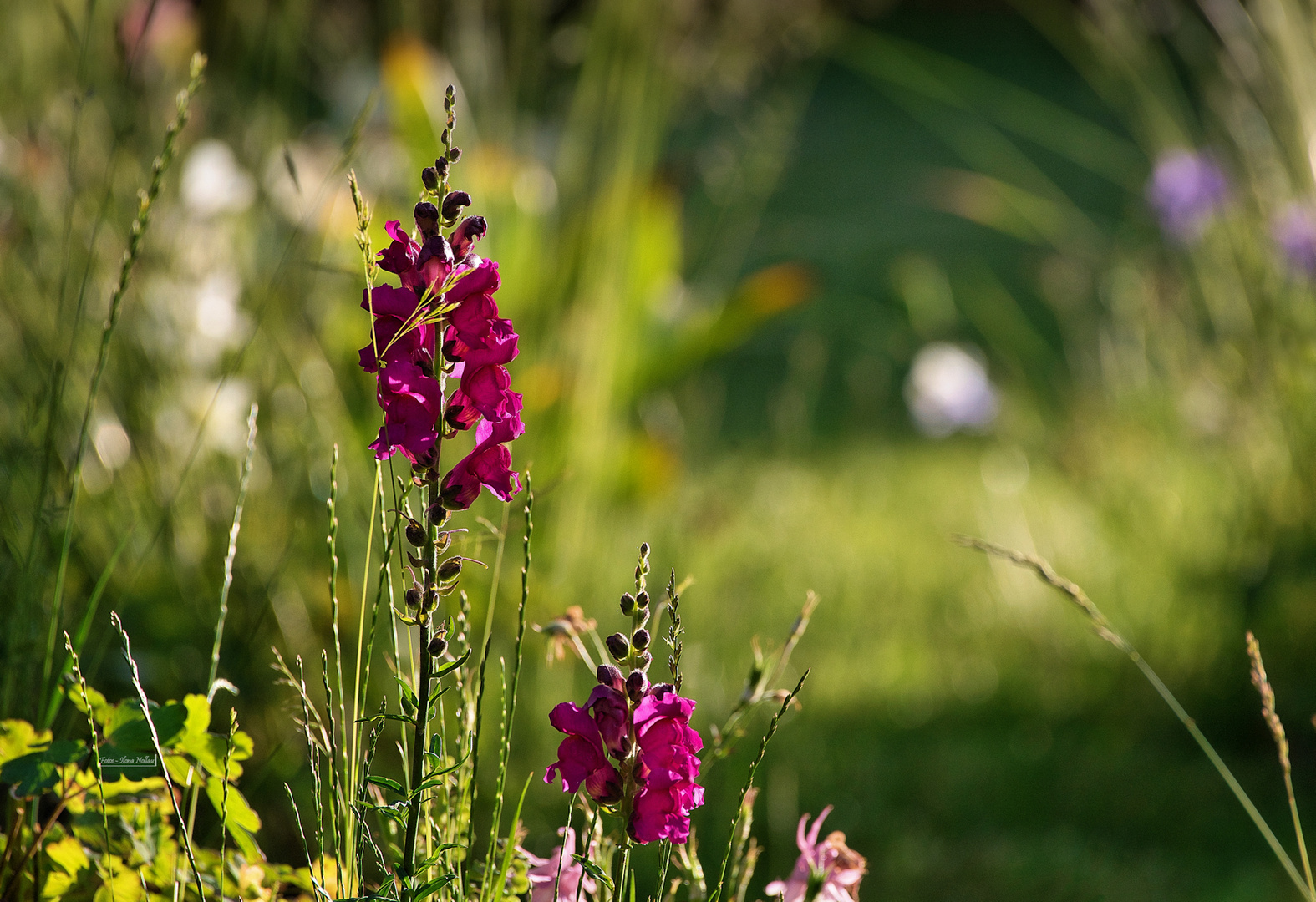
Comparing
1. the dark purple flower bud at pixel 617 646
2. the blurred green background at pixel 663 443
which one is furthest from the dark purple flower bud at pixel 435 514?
the blurred green background at pixel 663 443

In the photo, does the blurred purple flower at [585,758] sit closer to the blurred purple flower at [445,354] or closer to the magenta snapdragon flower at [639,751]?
the magenta snapdragon flower at [639,751]

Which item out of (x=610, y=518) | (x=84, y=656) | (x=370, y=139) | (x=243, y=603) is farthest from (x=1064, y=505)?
(x=84, y=656)

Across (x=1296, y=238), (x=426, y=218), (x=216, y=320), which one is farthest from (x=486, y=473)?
(x=1296, y=238)

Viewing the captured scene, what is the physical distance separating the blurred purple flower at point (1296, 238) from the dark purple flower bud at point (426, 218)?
5.21 ft

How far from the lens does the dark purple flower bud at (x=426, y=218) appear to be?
1.94 ft

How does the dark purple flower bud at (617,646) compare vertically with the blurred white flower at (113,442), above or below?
below

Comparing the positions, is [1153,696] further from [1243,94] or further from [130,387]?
[130,387]

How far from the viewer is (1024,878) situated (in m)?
1.36

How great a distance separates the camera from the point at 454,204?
1.99ft

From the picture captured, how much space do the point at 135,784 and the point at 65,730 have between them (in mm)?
155

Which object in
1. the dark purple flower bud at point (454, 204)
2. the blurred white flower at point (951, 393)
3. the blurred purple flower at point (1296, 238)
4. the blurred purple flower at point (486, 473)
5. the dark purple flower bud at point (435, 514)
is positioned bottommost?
the dark purple flower bud at point (435, 514)

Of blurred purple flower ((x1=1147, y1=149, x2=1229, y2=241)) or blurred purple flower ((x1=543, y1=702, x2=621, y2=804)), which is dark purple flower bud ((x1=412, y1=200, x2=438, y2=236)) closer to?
blurred purple flower ((x1=543, y1=702, x2=621, y2=804))

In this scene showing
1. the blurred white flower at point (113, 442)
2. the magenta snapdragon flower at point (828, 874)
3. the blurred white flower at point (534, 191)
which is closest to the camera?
the magenta snapdragon flower at point (828, 874)

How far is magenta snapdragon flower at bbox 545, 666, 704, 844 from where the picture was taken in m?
0.58
